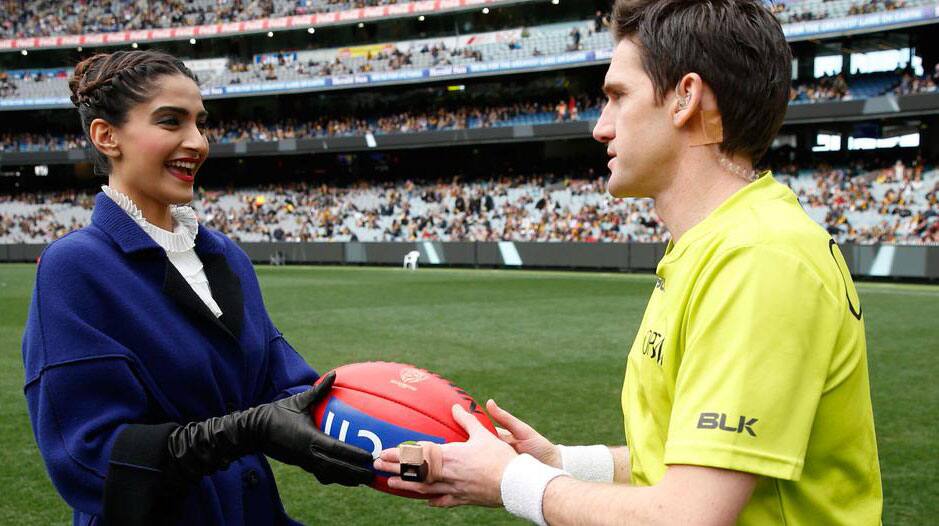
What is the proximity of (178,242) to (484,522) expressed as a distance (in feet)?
10.1

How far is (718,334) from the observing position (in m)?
1.55

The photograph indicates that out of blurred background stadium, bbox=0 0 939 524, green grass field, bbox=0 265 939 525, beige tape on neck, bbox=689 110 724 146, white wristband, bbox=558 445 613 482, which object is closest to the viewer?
beige tape on neck, bbox=689 110 724 146

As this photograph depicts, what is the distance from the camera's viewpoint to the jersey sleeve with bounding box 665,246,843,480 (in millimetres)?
1507

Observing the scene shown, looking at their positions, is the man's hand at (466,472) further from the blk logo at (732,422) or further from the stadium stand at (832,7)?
the stadium stand at (832,7)

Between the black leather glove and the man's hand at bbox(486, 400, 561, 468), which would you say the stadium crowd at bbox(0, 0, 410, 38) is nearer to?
the man's hand at bbox(486, 400, 561, 468)

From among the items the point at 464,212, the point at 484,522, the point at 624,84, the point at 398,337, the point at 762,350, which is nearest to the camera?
the point at 762,350

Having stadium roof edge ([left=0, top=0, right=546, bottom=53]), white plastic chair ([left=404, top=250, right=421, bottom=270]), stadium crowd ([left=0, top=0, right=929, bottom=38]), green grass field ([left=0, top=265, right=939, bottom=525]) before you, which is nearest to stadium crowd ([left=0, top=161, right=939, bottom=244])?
white plastic chair ([left=404, top=250, right=421, bottom=270])

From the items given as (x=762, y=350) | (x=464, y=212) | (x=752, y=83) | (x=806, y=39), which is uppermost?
(x=806, y=39)

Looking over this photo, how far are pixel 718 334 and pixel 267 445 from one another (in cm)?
132

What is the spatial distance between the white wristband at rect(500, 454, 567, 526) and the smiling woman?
1.94 ft

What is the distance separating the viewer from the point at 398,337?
1268 centimetres

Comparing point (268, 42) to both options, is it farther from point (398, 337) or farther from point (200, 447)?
point (200, 447)

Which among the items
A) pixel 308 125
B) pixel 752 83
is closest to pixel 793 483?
pixel 752 83

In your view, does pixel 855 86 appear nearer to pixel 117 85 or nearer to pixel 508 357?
pixel 508 357
